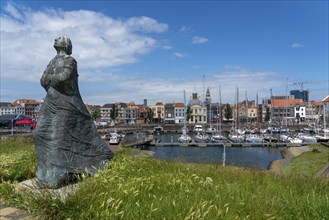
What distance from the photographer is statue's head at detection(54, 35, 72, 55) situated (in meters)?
6.80

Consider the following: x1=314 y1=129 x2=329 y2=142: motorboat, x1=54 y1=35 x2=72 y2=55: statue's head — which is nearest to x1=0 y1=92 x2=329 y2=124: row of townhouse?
x1=314 y1=129 x2=329 y2=142: motorboat

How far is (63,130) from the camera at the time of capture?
249 inches

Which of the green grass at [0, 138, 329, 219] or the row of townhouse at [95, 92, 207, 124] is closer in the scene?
the green grass at [0, 138, 329, 219]

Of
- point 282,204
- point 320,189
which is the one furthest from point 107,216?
point 320,189

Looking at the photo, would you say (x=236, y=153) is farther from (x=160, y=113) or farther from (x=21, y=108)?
(x=21, y=108)

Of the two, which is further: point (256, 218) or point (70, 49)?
point (70, 49)

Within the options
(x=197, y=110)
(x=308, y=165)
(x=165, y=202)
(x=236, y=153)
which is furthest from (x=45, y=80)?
(x=197, y=110)

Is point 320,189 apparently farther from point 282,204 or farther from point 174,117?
point 174,117

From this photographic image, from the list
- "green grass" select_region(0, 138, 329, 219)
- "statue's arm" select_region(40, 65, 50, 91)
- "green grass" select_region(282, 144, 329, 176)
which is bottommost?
"green grass" select_region(282, 144, 329, 176)

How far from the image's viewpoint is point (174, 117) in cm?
12250

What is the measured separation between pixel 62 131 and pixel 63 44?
1956 mm

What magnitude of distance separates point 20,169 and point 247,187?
527 cm

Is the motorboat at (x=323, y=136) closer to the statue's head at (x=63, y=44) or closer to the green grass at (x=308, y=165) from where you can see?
the green grass at (x=308, y=165)

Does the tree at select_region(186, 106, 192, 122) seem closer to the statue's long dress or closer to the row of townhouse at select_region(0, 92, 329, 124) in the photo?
the row of townhouse at select_region(0, 92, 329, 124)
